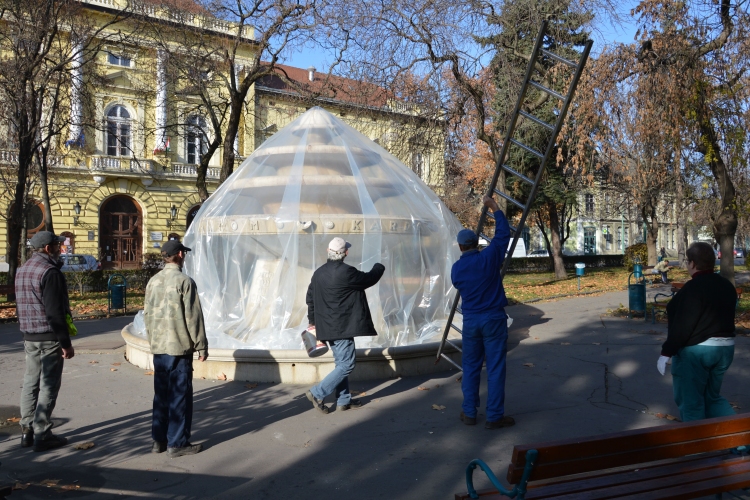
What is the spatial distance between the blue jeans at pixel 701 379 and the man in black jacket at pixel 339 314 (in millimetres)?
2871

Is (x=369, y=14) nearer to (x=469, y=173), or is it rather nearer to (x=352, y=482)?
(x=352, y=482)

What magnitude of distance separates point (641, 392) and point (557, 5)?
37.3 ft

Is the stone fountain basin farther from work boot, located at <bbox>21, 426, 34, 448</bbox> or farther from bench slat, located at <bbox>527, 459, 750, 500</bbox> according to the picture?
bench slat, located at <bbox>527, 459, 750, 500</bbox>

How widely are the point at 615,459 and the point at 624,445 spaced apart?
0.27 feet

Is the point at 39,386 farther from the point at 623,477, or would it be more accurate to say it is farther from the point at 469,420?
the point at 623,477

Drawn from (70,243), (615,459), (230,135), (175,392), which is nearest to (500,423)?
(615,459)

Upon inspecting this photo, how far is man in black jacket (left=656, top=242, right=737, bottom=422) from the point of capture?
4.70 metres

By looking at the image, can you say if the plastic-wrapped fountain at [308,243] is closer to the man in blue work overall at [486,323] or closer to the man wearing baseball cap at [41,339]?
the man in blue work overall at [486,323]

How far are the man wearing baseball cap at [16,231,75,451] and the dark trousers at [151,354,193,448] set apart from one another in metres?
0.88

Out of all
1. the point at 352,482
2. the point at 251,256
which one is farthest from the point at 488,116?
the point at 352,482

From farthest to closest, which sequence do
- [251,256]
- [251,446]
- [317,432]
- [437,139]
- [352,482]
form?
[437,139]
[251,256]
[317,432]
[251,446]
[352,482]

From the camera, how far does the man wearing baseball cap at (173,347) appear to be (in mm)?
5328

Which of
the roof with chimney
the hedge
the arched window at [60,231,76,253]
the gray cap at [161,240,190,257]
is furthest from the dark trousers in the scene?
the hedge

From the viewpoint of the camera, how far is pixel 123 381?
8211 millimetres
